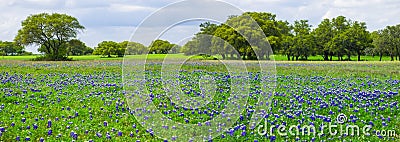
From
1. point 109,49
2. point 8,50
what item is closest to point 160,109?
point 109,49

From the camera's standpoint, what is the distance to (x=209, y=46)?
25906mm

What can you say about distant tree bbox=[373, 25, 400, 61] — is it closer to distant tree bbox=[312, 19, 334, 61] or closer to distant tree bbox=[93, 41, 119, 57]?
distant tree bbox=[312, 19, 334, 61]

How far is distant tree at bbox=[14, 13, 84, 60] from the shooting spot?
63438mm

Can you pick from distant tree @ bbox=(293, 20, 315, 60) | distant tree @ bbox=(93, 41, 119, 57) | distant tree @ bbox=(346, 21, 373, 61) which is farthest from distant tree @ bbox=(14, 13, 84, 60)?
distant tree @ bbox=(346, 21, 373, 61)

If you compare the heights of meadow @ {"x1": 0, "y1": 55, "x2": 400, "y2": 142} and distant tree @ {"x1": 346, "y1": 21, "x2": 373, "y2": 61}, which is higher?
distant tree @ {"x1": 346, "y1": 21, "x2": 373, "y2": 61}

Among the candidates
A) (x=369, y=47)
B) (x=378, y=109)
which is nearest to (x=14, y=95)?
(x=378, y=109)

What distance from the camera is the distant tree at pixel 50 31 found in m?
63.4

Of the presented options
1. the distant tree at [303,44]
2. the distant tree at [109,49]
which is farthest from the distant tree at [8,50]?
the distant tree at [303,44]

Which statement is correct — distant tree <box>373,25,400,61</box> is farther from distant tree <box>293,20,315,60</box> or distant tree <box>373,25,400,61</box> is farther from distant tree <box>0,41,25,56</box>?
distant tree <box>0,41,25,56</box>

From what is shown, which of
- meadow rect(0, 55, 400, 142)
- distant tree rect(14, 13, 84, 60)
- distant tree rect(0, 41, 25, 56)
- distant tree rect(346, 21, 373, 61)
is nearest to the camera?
meadow rect(0, 55, 400, 142)

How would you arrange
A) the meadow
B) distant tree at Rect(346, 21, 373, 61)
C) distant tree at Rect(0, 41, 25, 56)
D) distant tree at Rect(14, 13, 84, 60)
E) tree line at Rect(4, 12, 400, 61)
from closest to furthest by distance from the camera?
1. the meadow
2. tree line at Rect(4, 12, 400, 61)
3. distant tree at Rect(14, 13, 84, 60)
4. distant tree at Rect(346, 21, 373, 61)
5. distant tree at Rect(0, 41, 25, 56)

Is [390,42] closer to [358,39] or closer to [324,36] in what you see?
[358,39]

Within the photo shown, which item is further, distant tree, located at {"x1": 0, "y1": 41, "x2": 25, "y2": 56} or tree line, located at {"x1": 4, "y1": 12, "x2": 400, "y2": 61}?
distant tree, located at {"x1": 0, "y1": 41, "x2": 25, "y2": 56}

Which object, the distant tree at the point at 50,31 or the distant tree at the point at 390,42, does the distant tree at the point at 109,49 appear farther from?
the distant tree at the point at 390,42
